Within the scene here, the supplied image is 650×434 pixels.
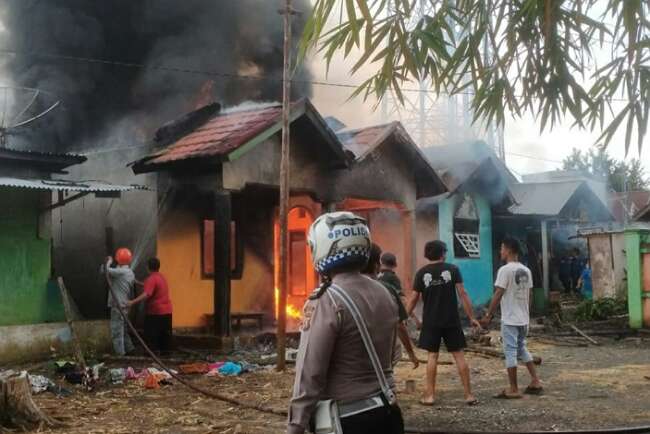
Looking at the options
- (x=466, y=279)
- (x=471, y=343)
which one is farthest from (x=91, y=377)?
(x=466, y=279)

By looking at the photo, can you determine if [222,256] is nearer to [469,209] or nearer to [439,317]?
[439,317]

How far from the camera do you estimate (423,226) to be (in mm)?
19375

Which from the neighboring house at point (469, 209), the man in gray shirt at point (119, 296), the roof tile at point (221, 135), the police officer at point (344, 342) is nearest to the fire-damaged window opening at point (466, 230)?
the neighboring house at point (469, 209)

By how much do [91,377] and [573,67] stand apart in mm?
7226

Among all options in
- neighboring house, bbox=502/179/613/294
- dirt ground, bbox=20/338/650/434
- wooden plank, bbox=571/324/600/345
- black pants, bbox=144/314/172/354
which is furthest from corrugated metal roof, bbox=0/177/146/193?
neighboring house, bbox=502/179/613/294

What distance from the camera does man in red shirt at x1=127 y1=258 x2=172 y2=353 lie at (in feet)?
39.3

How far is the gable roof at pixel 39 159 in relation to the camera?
1102 cm

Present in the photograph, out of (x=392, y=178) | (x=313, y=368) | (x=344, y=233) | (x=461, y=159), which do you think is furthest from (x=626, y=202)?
(x=313, y=368)

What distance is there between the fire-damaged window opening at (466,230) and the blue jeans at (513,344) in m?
11.5

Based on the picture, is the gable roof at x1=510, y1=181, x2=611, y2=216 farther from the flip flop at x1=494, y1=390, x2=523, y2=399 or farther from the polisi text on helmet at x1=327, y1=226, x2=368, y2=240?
the polisi text on helmet at x1=327, y1=226, x2=368, y2=240

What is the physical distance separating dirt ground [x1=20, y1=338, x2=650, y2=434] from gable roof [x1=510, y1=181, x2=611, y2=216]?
1236 centimetres

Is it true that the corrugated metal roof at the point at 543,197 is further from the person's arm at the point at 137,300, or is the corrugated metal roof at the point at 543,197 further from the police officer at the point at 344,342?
the police officer at the point at 344,342

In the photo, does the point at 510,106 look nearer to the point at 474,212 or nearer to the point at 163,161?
the point at 163,161

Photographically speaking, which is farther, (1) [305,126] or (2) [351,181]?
(2) [351,181]
